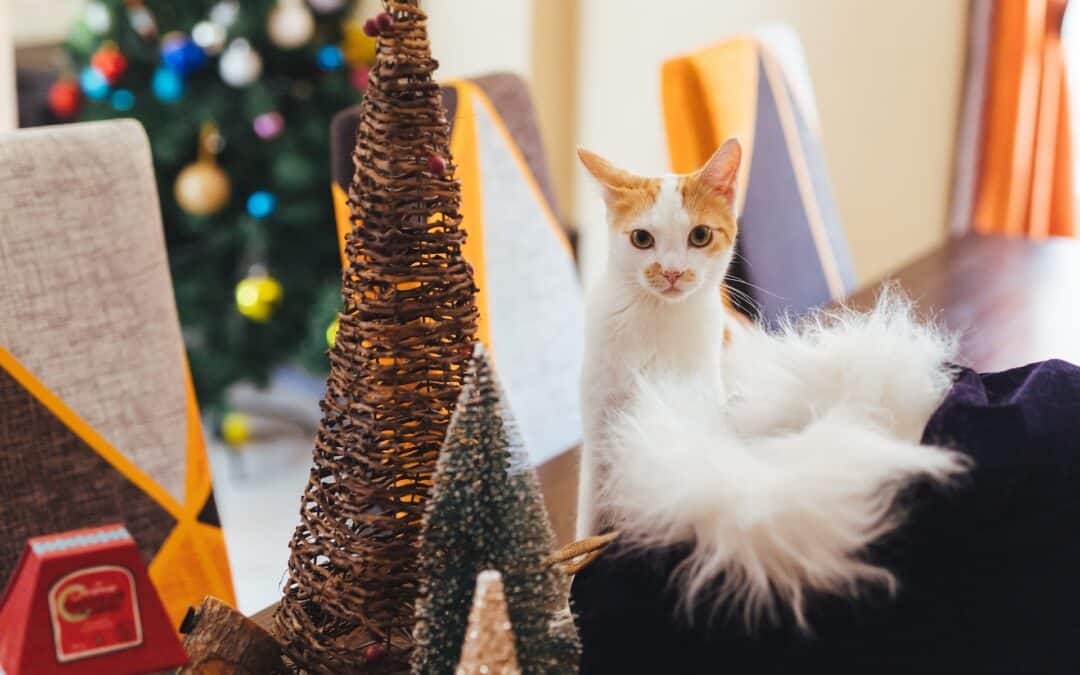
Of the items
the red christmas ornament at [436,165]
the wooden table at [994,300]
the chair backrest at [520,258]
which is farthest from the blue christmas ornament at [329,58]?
the red christmas ornament at [436,165]

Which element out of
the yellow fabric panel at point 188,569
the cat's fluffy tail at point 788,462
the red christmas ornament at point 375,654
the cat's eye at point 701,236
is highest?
the cat's eye at point 701,236

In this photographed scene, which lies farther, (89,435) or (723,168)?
(89,435)

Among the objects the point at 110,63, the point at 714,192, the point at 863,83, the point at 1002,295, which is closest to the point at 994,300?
the point at 1002,295

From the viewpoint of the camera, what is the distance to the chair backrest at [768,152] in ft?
4.29

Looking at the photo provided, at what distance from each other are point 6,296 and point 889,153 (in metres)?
2.32

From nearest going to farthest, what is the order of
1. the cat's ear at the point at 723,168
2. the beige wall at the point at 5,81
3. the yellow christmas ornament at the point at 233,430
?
the cat's ear at the point at 723,168 → the beige wall at the point at 5,81 → the yellow christmas ornament at the point at 233,430

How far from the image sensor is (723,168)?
659 mm

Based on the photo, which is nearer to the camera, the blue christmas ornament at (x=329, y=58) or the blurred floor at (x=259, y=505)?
the blurred floor at (x=259, y=505)

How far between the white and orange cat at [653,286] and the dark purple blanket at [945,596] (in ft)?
0.42

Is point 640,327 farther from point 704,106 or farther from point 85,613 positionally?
point 704,106

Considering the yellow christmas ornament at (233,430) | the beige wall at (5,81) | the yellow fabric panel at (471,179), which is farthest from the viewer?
the yellow christmas ornament at (233,430)

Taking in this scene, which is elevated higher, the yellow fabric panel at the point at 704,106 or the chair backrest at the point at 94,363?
the yellow fabric panel at the point at 704,106

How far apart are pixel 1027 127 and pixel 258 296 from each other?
6.18ft

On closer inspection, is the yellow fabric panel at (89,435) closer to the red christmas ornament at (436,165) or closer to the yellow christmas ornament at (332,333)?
the yellow christmas ornament at (332,333)
